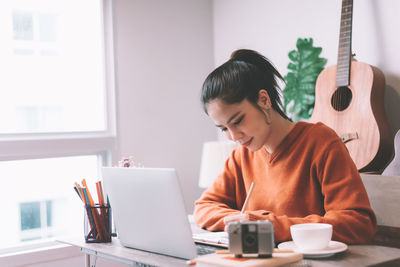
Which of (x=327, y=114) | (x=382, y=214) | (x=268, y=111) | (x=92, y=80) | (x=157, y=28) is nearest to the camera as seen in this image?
(x=268, y=111)

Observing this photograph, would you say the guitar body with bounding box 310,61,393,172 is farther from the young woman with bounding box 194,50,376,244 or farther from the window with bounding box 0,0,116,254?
the window with bounding box 0,0,116,254

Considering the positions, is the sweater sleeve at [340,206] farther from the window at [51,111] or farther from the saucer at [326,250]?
the window at [51,111]

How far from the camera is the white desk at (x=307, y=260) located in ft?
3.71

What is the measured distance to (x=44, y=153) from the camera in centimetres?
277

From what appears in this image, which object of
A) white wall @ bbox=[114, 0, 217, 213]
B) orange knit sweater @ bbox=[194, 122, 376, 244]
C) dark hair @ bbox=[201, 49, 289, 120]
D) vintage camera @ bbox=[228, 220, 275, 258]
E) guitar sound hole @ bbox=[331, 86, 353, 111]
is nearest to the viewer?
vintage camera @ bbox=[228, 220, 275, 258]

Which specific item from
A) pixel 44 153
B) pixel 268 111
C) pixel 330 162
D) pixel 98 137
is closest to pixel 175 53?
pixel 98 137

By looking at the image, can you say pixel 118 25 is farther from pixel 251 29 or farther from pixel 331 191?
pixel 331 191

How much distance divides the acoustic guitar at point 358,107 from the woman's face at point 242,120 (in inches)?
35.7

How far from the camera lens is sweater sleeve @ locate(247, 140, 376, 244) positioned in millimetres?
1327

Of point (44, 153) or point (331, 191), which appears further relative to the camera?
point (44, 153)

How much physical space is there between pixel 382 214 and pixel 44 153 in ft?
5.78

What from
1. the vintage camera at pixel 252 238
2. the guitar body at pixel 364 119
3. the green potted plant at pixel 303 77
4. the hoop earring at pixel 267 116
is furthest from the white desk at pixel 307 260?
the green potted plant at pixel 303 77

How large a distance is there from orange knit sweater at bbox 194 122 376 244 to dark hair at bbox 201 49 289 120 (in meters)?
0.19

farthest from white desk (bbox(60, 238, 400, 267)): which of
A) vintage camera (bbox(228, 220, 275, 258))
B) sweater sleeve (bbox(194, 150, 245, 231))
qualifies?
sweater sleeve (bbox(194, 150, 245, 231))
